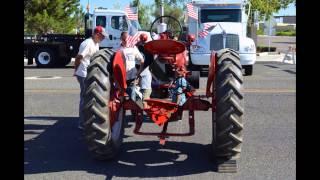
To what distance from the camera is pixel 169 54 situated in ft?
24.1

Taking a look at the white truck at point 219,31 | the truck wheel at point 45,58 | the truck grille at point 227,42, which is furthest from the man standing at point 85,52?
the truck wheel at point 45,58

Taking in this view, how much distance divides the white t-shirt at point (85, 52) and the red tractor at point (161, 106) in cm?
157

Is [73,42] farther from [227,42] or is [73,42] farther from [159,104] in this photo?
[159,104]

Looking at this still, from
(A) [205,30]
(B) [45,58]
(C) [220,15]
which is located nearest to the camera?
(A) [205,30]

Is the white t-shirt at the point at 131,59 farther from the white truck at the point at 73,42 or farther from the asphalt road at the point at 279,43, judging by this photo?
the asphalt road at the point at 279,43

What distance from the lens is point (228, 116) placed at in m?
6.09

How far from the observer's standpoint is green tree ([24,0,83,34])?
36.3m

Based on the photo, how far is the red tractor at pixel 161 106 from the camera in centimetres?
613

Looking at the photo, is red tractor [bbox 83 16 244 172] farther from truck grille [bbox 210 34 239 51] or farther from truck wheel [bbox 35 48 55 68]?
truck wheel [bbox 35 48 55 68]

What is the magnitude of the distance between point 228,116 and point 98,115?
1598 millimetres

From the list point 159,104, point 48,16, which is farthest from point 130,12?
point 48,16

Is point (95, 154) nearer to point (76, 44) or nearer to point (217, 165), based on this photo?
point (217, 165)
